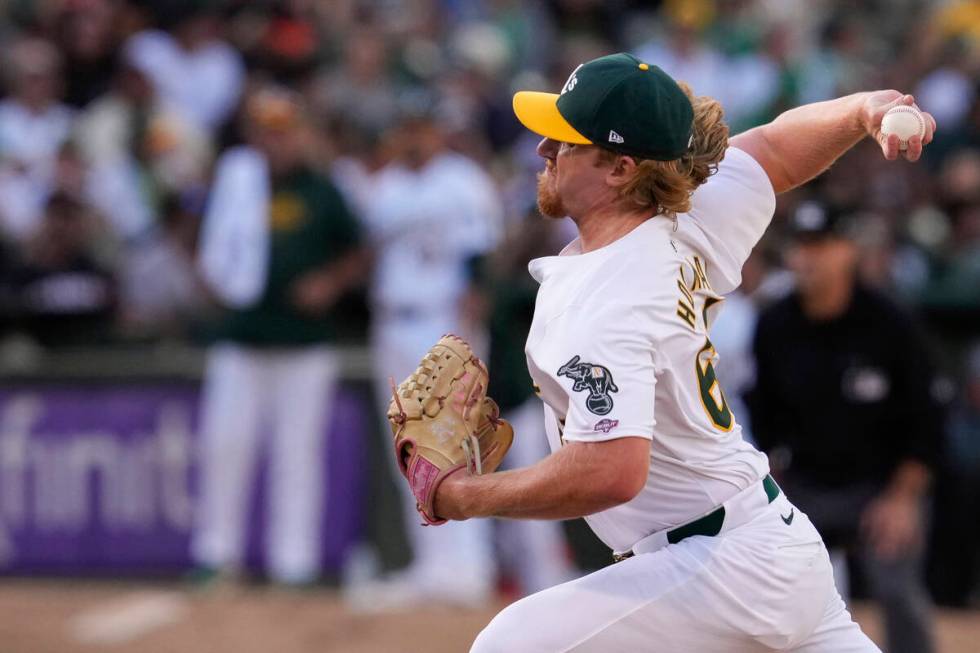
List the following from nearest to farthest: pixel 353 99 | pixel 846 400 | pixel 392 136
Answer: pixel 846 400 < pixel 392 136 < pixel 353 99

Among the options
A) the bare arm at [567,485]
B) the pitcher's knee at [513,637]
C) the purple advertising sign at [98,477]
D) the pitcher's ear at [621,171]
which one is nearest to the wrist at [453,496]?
the bare arm at [567,485]

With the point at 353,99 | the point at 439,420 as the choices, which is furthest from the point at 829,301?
the point at 353,99

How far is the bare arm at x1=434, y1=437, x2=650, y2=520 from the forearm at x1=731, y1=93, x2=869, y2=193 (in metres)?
1.00

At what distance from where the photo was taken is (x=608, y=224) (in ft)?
11.6

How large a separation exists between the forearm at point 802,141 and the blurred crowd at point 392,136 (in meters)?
4.16

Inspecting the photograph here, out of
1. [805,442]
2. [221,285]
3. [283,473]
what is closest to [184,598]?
[283,473]

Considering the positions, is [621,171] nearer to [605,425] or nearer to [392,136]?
[605,425]

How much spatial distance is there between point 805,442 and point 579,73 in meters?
3.25

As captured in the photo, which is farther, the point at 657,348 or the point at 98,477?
the point at 98,477

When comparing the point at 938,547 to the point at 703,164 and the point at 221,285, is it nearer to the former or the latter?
the point at 221,285

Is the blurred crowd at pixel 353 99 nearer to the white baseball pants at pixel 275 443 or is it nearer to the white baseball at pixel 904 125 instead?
the white baseball pants at pixel 275 443

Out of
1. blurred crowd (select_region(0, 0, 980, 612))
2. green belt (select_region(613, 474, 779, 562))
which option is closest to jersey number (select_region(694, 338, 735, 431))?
green belt (select_region(613, 474, 779, 562))

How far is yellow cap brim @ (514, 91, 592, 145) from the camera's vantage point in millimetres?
3463

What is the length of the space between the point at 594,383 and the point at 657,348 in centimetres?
20
